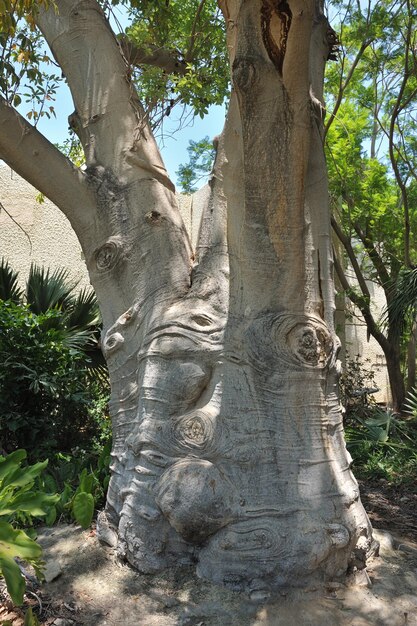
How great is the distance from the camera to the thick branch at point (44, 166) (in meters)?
3.85

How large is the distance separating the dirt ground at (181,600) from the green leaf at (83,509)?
0.19 metres

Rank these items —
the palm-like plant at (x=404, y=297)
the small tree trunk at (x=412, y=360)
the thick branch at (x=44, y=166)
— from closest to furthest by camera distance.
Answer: the thick branch at (x=44, y=166)
the palm-like plant at (x=404, y=297)
the small tree trunk at (x=412, y=360)

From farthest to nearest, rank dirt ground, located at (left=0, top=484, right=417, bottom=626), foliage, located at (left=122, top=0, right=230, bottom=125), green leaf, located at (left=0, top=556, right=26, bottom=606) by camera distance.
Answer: foliage, located at (left=122, top=0, right=230, bottom=125) → dirt ground, located at (left=0, top=484, right=417, bottom=626) → green leaf, located at (left=0, top=556, right=26, bottom=606)

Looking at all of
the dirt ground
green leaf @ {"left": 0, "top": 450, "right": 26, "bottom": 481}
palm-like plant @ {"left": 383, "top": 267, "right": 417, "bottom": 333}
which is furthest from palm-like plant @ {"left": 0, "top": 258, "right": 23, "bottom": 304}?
palm-like plant @ {"left": 383, "top": 267, "right": 417, "bottom": 333}

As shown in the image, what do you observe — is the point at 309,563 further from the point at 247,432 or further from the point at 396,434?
the point at 396,434

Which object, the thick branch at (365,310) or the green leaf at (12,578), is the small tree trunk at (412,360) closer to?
the thick branch at (365,310)

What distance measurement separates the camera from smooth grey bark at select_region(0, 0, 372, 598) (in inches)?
129

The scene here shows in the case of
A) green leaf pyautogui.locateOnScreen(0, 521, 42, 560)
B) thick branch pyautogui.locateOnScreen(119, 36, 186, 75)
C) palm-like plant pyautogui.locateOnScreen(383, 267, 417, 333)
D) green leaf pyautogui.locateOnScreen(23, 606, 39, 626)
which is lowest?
green leaf pyautogui.locateOnScreen(23, 606, 39, 626)

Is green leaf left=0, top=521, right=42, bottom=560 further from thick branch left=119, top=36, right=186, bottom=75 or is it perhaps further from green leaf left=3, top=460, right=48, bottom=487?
thick branch left=119, top=36, right=186, bottom=75

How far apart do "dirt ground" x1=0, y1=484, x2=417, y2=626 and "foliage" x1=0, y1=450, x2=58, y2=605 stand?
0.99 feet

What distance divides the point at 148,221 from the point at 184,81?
4.55 feet

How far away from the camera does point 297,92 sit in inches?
126

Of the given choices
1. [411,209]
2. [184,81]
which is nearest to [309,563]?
[184,81]

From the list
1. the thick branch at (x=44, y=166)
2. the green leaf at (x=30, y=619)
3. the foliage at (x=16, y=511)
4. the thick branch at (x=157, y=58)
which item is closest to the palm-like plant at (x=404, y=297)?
the thick branch at (x=157, y=58)
